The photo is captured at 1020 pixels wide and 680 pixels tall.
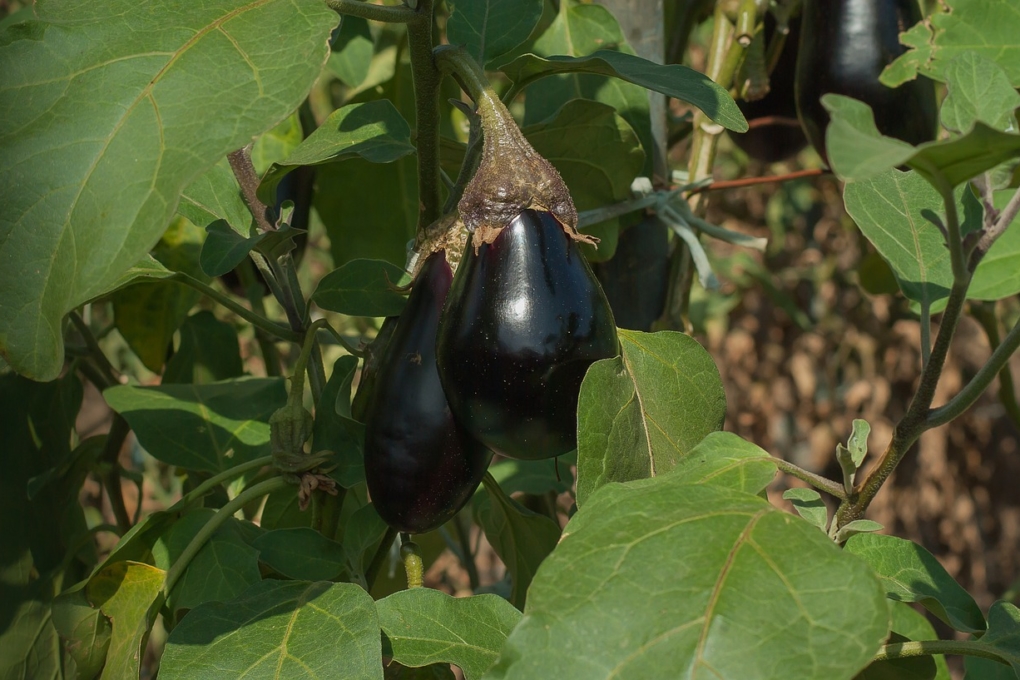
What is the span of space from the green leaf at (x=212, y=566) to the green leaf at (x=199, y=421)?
4.4 inches

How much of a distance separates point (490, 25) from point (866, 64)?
15.8 inches

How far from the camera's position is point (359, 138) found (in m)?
0.63

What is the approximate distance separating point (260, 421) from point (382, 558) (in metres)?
0.20

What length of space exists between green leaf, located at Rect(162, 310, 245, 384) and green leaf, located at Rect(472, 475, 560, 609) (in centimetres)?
39

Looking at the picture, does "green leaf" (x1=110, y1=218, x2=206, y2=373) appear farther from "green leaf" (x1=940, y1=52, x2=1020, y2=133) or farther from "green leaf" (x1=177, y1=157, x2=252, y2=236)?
"green leaf" (x1=940, y1=52, x2=1020, y2=133)

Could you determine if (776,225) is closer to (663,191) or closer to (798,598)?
(663,191)

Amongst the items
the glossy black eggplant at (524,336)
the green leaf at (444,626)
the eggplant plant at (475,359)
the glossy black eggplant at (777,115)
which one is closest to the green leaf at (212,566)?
the eggplant plant at (475,359)

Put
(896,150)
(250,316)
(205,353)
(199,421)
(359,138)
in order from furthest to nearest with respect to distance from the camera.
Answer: (205,353)
(199,421)
(250,316)
(359,138)
(896,150)

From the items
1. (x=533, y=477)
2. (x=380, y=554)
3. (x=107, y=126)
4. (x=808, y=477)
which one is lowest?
(x=533, y=477)

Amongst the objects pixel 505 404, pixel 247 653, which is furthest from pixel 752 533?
pixel 247 653

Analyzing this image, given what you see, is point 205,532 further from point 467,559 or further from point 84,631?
point 467,559

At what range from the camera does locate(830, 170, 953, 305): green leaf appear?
2.36ft

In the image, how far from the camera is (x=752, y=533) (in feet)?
1.44

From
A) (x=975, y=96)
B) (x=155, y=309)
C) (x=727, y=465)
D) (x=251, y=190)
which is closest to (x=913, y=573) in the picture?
(x=727, y=465)
